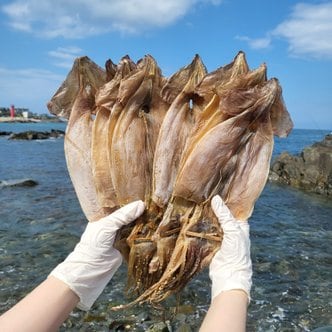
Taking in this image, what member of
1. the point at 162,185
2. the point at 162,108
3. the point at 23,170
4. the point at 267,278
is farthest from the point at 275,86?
the point at 23,170

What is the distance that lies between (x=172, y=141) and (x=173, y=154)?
0.10 meters

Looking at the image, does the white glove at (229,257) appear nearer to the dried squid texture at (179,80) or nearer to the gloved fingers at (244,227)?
the gloved fingers at (244,227)

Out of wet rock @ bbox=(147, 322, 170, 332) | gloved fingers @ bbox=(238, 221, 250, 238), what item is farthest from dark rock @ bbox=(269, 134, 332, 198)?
gloved fingers @ bbox=(238, 221, 250, 238)

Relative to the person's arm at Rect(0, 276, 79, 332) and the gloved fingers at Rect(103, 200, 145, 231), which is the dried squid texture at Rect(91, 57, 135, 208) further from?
the person's arm at Rect(0, 276, 79, 332)

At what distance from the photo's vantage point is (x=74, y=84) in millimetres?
3662

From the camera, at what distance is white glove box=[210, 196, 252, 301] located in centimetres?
313

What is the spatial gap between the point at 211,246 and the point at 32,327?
1.35 m

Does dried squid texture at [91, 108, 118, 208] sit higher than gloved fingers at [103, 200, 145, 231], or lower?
higher

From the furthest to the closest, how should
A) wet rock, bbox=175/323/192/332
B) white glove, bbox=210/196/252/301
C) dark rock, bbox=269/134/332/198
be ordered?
dark rock, bbox=269/134/332/198, wet rock, bbox=175/323/192/332, white glove, bbox=210/196/252/301

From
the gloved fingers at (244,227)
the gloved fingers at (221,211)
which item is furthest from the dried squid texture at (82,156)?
the gloved fingers at (244,227)

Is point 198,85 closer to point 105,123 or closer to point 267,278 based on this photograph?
point 105,123

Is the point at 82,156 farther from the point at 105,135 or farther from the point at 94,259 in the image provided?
the point at 94,259

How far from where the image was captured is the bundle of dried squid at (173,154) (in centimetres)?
318

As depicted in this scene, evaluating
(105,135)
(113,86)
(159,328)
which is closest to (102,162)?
(105,135)
